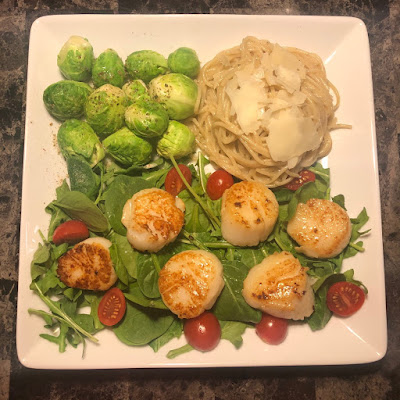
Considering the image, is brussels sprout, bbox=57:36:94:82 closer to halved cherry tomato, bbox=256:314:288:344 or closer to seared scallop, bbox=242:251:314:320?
seared scallop, bbox=242:251:314:320

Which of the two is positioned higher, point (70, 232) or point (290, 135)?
point (290, 135)

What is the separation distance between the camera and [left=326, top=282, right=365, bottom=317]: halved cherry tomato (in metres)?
2.59

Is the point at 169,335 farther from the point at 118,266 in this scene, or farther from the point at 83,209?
the point at 83,209

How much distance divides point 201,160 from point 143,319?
1.17 metres

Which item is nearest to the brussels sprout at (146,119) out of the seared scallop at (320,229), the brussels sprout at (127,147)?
the brussels sprout at (127,147)

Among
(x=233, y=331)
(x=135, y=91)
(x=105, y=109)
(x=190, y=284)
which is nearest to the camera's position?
(x=190, y=284)

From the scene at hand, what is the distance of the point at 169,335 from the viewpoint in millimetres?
2598

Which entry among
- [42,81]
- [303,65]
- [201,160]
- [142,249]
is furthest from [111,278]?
[303,65]

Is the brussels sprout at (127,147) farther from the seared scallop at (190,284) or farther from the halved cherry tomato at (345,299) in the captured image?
the halved cherry tomato at (345,299)

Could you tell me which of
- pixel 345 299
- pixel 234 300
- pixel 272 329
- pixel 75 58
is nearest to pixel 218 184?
pixel 234 300

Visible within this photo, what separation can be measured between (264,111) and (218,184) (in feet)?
1.95

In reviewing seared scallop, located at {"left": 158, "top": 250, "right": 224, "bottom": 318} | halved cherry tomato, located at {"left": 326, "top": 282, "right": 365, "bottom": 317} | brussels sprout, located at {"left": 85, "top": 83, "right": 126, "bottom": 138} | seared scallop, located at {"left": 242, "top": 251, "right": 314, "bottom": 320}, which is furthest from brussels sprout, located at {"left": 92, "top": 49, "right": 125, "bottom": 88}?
halved cherry tomato, located at {"left": 326, "top": 282, "right": 365, "bottom": 317}

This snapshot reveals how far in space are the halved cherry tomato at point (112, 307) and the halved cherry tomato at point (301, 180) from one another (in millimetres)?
1410

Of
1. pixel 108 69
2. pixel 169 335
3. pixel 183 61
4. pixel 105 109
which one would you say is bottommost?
pixel 169 335
